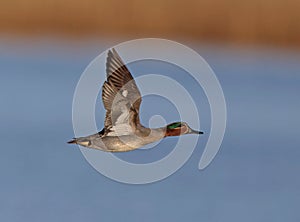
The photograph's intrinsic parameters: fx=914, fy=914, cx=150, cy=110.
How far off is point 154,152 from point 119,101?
7.30 ft

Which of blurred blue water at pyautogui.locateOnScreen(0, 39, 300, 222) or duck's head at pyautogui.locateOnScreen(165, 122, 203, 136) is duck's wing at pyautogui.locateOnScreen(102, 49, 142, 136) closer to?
duck's head at pyautogui.locateOnScreen(165, 122, 203, 136)

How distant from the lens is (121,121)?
9.52ft

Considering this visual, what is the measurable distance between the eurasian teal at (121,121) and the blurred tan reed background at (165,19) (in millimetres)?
4146

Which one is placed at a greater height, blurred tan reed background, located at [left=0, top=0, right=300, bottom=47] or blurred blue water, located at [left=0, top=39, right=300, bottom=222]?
blurred tan reed background, located at [left=0, top=0, right=300, bottom=47]

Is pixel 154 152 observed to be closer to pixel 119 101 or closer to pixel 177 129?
pixel 177 129

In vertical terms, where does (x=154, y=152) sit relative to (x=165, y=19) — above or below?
below

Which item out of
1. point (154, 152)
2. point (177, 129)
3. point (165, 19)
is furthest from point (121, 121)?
point (165, 19)

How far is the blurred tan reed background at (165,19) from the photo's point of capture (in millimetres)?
7293

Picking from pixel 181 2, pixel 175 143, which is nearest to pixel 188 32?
pixel 181 2

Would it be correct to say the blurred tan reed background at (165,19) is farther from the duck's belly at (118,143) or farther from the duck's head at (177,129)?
the duck's belly at (118,143)

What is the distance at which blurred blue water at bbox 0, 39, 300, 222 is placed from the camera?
4359 millimetres

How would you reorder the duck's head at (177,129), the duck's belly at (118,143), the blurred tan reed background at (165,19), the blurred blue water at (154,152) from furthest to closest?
the blurred tan reed background at (165,19) < the blurred blue water at (154,152) < the duck's head at (177,129) < the duck's belly at (118,143)

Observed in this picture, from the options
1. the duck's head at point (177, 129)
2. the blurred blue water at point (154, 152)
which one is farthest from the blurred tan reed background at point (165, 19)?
the duck's head at point (177, 129)

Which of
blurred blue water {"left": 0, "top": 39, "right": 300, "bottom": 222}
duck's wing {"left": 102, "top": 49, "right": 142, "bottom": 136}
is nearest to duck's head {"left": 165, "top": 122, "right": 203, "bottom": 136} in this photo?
→ duck's wing {"left": 102, "top": 49, "right": 142, "bottom": 136}
